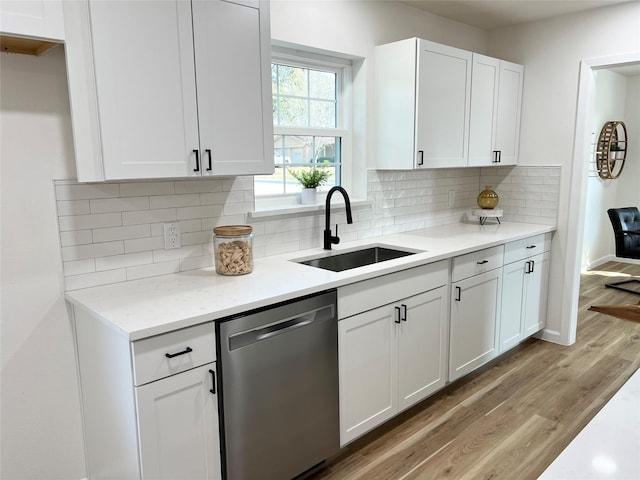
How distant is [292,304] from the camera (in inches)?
76.2

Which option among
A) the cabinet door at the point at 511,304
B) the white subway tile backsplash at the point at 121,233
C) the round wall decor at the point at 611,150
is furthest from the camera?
the round wall decor at the point at 611,150

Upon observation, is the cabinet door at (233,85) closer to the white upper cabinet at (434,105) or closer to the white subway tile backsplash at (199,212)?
the white subway tile backsplash at (199,212)

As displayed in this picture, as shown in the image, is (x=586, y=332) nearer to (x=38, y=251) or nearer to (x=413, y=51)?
(x=413, y=51)

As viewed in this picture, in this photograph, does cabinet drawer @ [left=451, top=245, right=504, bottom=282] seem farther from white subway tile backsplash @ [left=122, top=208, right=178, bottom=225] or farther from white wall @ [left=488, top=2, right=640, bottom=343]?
white subway tile backsplash @ [left=122, top=208, right=178, bottom=225]

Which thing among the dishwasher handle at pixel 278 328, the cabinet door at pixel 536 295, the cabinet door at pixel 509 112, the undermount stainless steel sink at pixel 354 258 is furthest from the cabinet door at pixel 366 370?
the cabinet door at pixel 509 112

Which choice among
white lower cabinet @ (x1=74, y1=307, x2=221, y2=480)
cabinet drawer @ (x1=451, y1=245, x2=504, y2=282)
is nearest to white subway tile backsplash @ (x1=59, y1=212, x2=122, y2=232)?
white lower cabinet @ (x1=74, y1=307, x2=221, y2=480)

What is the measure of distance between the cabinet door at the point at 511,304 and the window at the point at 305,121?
1334 mm

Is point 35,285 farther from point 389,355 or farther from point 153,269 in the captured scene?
point 389,355

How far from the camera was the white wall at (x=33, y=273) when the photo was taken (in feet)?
5.83

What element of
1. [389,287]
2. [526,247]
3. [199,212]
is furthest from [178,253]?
[526,247]

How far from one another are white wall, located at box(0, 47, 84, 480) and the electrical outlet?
0.45 m

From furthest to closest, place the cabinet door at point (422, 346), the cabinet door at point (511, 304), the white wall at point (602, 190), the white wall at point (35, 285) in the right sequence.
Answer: the white wall at point (602, 190), the cabinet door at point (511, 304), the cabinet door at point (422, 346), the white wall at point (35, 285)

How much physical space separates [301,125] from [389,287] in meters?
1.11

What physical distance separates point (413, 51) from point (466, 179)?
1.40m
